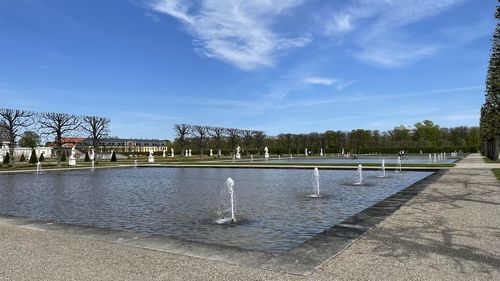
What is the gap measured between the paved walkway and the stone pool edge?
16 cm

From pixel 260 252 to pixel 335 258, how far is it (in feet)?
3.52

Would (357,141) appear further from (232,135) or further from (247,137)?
(232,135)

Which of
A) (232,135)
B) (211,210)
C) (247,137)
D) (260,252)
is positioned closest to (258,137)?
(247,137)

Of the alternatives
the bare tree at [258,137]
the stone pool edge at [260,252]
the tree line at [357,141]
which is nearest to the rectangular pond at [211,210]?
the stone pool edge at [260,252]

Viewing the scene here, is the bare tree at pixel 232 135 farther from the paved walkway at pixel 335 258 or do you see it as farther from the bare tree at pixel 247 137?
the paved walkway at pixel 335 258

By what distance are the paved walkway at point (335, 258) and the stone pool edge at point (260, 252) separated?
158 mm

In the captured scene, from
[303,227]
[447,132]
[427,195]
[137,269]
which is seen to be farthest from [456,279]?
[447,132]

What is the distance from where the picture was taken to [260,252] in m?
5.75

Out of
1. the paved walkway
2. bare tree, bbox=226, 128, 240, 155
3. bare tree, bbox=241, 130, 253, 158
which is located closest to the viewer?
the paved walkway

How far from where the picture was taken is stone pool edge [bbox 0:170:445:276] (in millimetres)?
5145

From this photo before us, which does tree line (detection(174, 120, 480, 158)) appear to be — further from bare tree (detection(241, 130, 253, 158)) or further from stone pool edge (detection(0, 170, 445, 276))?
stone pool edge (detection(0, 170, 445, 276))

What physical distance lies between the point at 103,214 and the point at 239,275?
712 cm

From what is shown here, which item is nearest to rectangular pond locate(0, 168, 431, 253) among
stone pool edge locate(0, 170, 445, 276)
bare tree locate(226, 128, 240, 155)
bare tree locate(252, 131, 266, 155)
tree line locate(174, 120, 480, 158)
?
stone pool edge locate(0, 170, 445, 276)

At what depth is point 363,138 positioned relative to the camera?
106625mm
